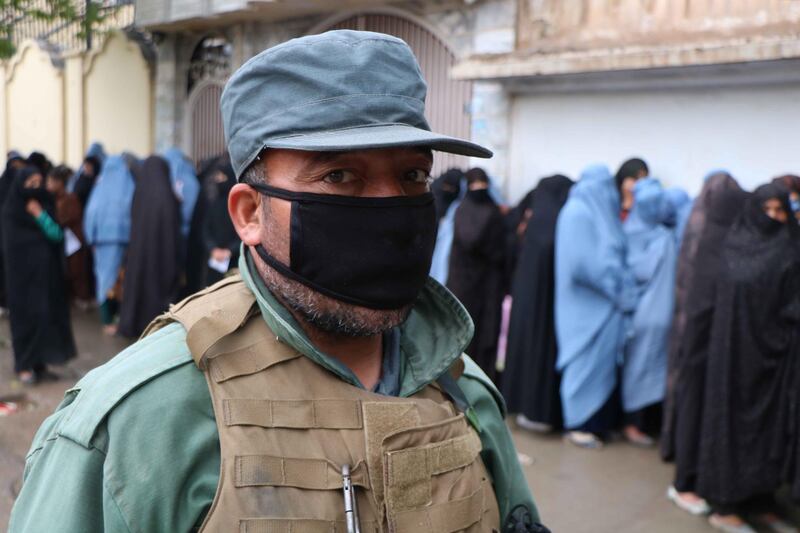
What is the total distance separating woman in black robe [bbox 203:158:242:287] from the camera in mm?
6789

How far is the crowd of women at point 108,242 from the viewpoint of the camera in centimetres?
594

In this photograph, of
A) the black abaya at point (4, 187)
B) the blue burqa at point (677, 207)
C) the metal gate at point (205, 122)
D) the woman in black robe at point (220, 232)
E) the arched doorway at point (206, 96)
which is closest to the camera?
the blue burqa at point (677, 207)

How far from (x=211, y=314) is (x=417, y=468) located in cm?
42

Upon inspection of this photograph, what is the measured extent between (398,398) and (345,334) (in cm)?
14

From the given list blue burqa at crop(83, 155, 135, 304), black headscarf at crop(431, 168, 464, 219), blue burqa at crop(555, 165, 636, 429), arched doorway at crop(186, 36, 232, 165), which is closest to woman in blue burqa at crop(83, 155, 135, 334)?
blue burqa at crop(83, 155, 135, 304)

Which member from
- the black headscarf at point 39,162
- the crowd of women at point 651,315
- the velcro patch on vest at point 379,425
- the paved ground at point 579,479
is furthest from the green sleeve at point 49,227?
the velcro patch on vest at point 379,425

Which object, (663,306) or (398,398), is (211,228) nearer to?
(663,306)

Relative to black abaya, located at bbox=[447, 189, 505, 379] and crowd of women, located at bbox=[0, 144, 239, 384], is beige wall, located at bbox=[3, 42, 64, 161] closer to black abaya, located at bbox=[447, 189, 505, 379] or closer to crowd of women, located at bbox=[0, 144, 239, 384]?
crowd of women, located at bbox=[0, 144, 239, 384]

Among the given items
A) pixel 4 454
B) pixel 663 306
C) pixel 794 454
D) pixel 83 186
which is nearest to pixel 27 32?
pixel 83 186

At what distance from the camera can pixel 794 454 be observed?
385 cm

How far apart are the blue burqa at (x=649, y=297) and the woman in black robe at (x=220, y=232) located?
339 cm

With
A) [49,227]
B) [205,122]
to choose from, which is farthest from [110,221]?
[205,122]

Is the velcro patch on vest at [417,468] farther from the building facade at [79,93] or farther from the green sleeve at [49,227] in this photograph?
the building facade at [79,93]

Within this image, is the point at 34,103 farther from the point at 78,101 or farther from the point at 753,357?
the point at 753,357
